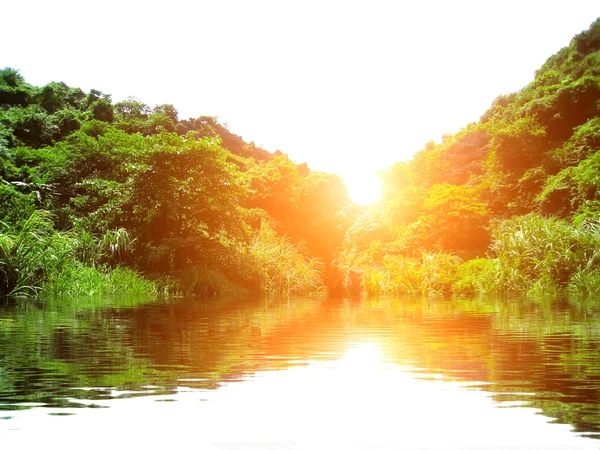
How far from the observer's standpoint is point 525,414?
2086 millimetres

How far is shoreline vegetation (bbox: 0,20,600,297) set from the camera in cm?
1550

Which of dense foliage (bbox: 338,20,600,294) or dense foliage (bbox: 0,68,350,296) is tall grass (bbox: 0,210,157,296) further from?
dense foliage (bbox: 338,20,600,294)

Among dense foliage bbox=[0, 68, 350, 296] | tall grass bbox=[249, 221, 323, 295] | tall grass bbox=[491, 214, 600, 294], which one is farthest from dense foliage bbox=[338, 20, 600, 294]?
dense foliage bbox=[0, 68, 350, 296]

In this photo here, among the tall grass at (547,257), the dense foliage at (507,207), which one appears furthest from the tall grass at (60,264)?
the tall grass at (547,257)

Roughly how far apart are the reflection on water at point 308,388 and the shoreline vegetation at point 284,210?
8.74m

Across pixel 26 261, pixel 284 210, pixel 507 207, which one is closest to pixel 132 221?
pixel 26 261

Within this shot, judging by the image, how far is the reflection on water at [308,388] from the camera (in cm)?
191

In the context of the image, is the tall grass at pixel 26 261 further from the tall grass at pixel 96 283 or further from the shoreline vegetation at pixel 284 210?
the tall grass at pixel 96 283

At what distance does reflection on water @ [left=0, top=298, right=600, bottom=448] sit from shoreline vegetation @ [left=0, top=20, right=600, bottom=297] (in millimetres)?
8744

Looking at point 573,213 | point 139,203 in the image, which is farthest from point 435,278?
point 139,203

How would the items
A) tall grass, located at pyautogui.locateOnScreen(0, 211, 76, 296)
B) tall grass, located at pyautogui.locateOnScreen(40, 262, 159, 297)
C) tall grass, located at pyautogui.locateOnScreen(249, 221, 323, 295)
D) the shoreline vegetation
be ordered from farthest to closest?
tall grass, located at pyautogui.locateOnScreen(249, 221, 323, 295)
the shoreline vegetation
tall grass, located at pyautogui.locateOnScreen(40, 262, 159, 297)
tall grass, located at pyautogui.locateOnScreen(0, 211, 76, 296)

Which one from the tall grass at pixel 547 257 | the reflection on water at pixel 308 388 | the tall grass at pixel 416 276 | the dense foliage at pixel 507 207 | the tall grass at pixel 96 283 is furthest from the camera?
the tall grass at pixel 416 276

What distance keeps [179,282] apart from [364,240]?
1369 centimetres

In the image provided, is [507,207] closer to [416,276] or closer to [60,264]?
[416,276]
